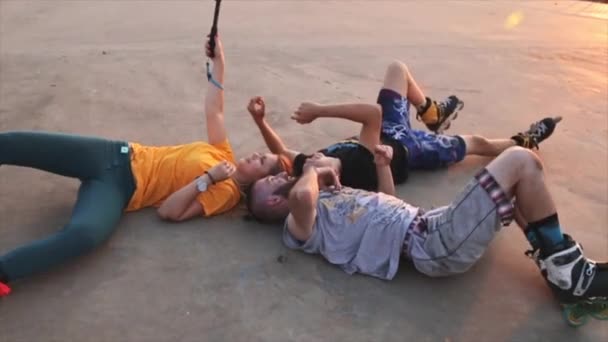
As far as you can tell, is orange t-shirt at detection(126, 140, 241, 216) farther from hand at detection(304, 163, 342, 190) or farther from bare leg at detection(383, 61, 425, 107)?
bare leg at detection(383, 61, 425, 107)

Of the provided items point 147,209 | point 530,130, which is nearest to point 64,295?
point 147,209

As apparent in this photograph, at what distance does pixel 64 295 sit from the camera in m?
2.36

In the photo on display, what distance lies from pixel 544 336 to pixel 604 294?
0.84ft

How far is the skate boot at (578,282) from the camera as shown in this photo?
2.29 m

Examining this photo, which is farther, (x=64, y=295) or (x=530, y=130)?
(x=530, y=130)

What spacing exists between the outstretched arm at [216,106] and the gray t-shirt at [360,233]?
2.13ft

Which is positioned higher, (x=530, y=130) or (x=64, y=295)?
(x=530, y=130)

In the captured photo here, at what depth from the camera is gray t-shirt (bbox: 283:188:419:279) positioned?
8.26 ft

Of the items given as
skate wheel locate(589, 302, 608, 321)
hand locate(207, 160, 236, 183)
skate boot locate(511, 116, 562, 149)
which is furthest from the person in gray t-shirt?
skate boot locate(511, 116, 562, 149)

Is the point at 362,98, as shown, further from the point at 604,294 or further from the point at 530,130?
the point at 604,294

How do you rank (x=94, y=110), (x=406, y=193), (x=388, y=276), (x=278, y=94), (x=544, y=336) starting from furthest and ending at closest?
(x=278, y=94) < (x=94, y=110) < (x=406, y=193) < (x=388, y=276) < (x=544, y=336)

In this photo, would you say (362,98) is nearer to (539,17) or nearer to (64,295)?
(64,295)

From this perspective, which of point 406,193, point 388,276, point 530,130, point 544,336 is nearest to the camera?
point 544,336

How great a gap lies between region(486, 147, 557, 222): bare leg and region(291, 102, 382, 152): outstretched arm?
2.42ft
